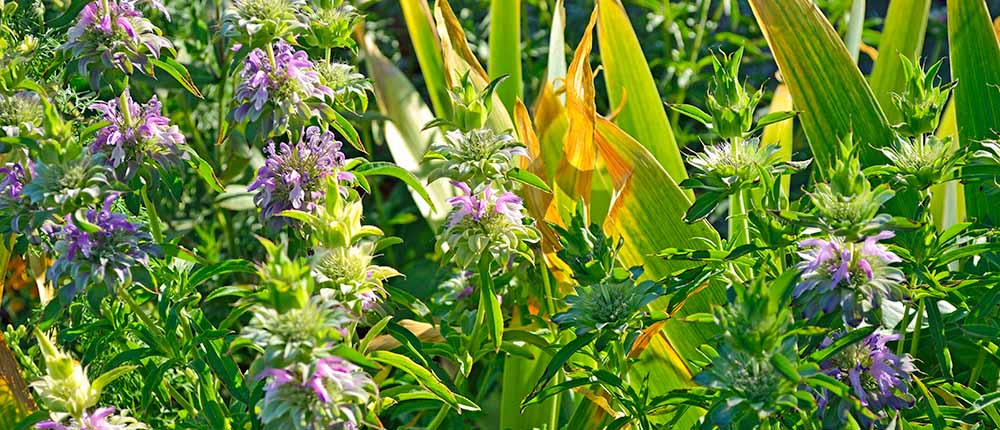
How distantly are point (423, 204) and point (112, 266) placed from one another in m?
0.90

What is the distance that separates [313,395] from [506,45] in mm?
1011

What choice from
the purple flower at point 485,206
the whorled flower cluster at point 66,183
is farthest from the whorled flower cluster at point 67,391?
the purple flower at point 485,206

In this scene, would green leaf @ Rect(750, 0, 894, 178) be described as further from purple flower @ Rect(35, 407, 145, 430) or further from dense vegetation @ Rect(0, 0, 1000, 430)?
purple flower @ Rect(35, 407, 145, 430)

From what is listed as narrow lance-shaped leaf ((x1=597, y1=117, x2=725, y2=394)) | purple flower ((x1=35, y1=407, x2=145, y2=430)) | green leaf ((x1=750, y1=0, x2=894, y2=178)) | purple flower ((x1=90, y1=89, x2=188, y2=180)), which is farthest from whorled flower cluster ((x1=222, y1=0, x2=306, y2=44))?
green leaf ((x1=750, y1=0, x2=894, y2=178))

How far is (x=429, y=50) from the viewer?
1667mm

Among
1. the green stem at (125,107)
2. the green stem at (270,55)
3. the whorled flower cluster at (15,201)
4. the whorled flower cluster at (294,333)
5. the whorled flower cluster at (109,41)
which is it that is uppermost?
the whorled flower cluster at (109,41)

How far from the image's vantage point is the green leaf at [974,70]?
4.49ft

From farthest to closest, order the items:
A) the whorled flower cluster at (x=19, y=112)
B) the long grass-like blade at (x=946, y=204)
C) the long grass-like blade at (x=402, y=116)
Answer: the long grass-like blade at (x=402, y=116)
the long grass-like blade at (x=946, y=204)
the whorled flower cluster at (x=19, y=112)

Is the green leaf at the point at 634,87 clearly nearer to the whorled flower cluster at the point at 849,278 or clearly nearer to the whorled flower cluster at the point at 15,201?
the whorled flower cluster at the point at 849,278

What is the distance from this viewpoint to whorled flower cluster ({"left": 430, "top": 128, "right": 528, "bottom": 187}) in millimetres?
899

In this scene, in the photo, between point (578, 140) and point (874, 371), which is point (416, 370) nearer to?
point (874, 371)

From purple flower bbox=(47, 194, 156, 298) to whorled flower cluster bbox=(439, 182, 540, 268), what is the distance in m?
0.26

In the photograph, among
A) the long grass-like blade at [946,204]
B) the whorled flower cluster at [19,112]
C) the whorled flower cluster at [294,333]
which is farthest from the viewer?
the long grass-like blade at [946,204]

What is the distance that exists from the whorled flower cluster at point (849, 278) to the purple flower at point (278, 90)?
439 mm
